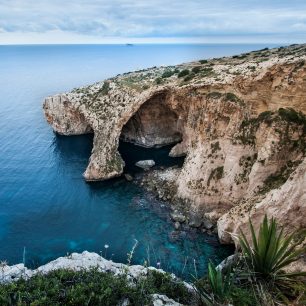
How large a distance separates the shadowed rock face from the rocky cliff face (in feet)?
4.40

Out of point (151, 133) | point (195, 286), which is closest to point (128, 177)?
point (151, 133)

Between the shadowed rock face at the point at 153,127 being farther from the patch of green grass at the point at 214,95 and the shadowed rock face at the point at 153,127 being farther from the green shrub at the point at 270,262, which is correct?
the green shrub at the point at 270,262

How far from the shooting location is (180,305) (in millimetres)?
17641

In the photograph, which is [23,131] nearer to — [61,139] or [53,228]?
[61,139]

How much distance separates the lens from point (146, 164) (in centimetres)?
5784

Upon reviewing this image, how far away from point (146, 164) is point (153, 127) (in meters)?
11.1

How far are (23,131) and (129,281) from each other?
7034 centimetres

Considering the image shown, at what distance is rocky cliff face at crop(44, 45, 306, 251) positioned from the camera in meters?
37.1

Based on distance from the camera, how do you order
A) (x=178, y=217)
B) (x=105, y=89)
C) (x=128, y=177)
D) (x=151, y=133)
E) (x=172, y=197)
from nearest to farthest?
1. (x=178, y=217)
2. (x=172, y=197)
3. (x=128, y=177)
4. (x=151, y=133)
5. (x=105, y=89)

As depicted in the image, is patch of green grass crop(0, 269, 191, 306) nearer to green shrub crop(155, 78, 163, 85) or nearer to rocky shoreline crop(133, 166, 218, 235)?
rocky shoreline crop(133, 166, 218, 235)

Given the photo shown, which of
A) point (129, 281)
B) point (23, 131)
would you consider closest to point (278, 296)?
point (129, 281)

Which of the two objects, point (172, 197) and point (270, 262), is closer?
point (270, 262)

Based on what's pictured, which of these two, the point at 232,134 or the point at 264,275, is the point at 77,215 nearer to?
the point at 232,134

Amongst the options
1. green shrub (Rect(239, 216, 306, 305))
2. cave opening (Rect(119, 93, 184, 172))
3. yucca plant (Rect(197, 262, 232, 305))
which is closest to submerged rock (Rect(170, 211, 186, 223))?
cave opening (Rect(119, 93, 184, 172))
